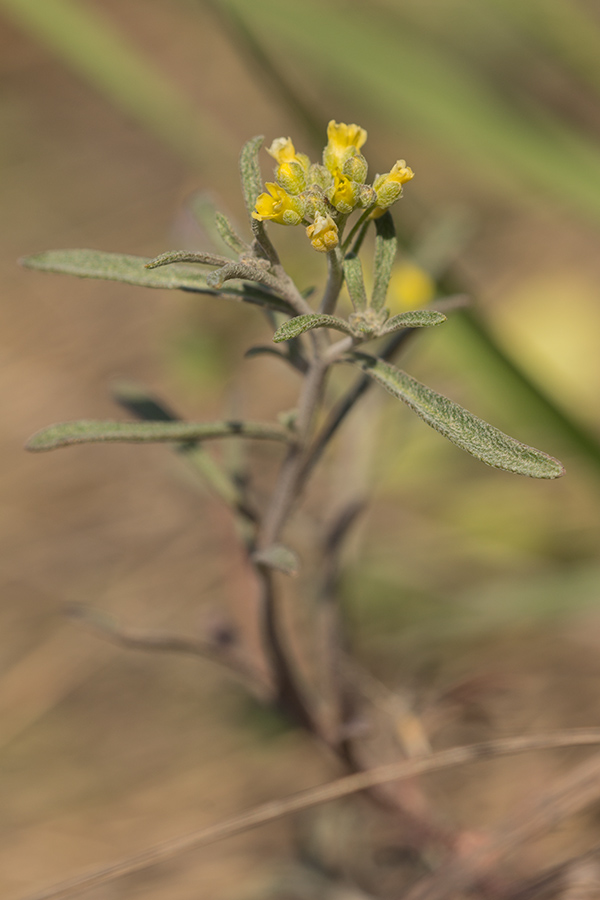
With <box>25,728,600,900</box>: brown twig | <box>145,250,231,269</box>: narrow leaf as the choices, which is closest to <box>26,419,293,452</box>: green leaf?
<box>145,250,231,269</box>: narrow leaf

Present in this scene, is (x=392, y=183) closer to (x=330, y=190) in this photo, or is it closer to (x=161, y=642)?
(x=330, y=190)

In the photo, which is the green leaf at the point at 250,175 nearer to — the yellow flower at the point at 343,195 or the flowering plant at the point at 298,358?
the flowering plant at the point at 298,358

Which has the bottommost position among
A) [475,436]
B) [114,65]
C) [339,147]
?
[475,436]

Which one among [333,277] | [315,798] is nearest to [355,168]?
[333,277]

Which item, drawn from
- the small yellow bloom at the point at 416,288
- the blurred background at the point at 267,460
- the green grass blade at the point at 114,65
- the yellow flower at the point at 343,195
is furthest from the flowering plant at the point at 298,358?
the green grass blade at the point at 114,65

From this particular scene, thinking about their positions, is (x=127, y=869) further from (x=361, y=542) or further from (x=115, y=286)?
(x=115, y=286)

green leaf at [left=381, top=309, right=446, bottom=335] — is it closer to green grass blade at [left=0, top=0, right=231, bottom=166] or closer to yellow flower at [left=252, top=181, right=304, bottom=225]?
yellow flower at [left=252, top=181, right=304, bottom=225]
